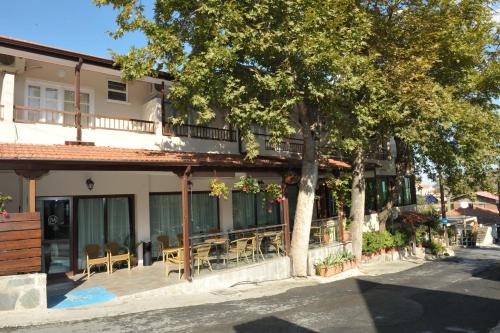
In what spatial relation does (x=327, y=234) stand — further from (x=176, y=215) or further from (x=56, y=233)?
(x=56, y=233)

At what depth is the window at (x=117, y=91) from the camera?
14211 mm

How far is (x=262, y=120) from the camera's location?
1077cm

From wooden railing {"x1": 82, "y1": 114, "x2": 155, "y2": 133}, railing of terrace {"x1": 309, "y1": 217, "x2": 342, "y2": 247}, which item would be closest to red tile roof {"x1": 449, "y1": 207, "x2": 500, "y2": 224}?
railing of terrace {"x1": 309, "y1": 217, "x2": 342, "y2": 247}

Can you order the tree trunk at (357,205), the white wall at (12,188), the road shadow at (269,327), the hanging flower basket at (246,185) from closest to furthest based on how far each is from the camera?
the road shadow at (269,327) → the white wall at (12,188) → the hanging flower basket at (246,185) → the tree trunk at (357,205)

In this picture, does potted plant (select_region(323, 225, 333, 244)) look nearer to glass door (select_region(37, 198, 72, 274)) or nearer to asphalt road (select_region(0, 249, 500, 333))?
asphalt road (select_region(0, 249, 500, 333))

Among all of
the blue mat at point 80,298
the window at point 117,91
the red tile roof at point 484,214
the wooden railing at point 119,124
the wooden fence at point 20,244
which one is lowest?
the red tile roof at point 484,214

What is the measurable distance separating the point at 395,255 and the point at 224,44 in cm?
1558

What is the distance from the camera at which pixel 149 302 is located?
9.52 m

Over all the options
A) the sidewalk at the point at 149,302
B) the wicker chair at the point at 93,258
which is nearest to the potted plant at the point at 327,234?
the sidewalk at the point at 149,302

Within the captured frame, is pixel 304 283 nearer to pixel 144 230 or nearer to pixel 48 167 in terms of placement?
pixel 144 230

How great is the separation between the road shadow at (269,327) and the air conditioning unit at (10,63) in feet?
30.7

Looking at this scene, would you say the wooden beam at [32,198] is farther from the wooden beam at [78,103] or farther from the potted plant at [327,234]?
the potted plant at [327,234]

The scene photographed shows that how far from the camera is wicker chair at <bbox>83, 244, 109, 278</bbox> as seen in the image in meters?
11.8

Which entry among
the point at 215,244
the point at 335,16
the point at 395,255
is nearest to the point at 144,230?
the point at 215,244
